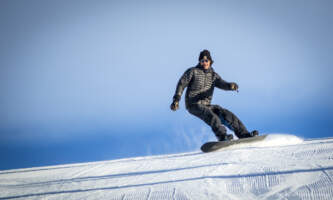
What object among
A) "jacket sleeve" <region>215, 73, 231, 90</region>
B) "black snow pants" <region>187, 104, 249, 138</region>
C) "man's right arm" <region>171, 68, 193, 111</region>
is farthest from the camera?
"jacket sleeve" <region>215, 73, 231, 90</region>

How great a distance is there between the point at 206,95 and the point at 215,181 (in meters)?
3.28

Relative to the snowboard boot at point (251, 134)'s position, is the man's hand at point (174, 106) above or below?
above

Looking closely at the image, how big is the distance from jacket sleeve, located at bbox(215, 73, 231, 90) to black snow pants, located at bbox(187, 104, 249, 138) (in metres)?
0.45

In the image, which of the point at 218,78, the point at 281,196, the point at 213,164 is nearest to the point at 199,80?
the point at 218,78

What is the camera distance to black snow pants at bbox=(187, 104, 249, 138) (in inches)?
223

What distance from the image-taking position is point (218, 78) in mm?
6469

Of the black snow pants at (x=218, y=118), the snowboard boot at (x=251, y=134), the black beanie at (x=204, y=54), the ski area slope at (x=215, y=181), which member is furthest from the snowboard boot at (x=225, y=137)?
the black beanie at (x=204, y=54)

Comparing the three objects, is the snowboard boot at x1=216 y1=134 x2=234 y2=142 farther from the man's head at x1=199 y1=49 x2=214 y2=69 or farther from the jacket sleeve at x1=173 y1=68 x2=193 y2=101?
the man's head at x1=199 y1=49 x2=214 y2=69

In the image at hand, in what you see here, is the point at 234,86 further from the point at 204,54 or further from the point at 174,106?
the point at 174,106

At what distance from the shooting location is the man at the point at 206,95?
579 cm

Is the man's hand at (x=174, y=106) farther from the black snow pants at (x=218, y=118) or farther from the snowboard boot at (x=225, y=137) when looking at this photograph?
the snowboard boot at (x=225, y=137)

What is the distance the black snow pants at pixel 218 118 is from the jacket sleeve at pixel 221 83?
0.45m

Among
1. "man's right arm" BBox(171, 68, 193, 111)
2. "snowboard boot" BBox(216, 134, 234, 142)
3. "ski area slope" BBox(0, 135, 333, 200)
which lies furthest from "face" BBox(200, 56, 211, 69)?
"ski area slope" BBox(0, 135, 333, 200)

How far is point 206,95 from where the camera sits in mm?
6285
